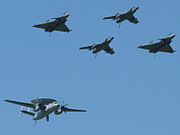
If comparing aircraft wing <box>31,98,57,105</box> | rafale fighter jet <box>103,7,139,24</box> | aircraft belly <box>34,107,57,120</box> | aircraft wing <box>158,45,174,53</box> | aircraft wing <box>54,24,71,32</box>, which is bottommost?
aircraft belly <box>34,107,57,120</box>

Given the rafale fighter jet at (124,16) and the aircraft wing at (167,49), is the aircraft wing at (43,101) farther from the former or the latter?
the aircraft wing at (167,49)

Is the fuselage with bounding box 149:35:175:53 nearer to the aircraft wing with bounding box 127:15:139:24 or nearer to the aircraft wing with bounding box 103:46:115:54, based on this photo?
the aircraft wing with bounding box 127:15:139:24

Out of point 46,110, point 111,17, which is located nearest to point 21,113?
point 46,110

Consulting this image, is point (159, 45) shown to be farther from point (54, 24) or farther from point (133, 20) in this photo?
point (54, 24)

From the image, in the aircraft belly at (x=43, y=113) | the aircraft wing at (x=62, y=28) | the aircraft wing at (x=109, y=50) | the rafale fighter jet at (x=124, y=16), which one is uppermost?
the rafale fighter jet at (x=124, y=16)

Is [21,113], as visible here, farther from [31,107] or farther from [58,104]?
[58,104]

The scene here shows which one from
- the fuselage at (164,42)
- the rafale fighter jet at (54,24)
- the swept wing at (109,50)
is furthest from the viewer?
the swept wing at (109,50)

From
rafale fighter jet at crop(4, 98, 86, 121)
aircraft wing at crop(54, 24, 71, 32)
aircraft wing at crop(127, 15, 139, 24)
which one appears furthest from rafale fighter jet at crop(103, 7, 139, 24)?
rafale fighter jet at crop(4, 98, 86, 121)

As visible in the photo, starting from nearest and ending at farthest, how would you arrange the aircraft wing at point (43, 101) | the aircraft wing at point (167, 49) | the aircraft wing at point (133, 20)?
the aircraft wing at point (43, 101) → the aircraft wing at point (167, 49) → the aircraft wing at point (133, 20)

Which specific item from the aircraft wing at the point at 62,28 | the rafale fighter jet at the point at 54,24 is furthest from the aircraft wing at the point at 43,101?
the aircraft wing at the point at 62,28

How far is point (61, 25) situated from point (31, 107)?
880 inches

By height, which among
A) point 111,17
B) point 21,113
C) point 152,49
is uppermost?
point 111,17

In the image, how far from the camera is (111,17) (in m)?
123

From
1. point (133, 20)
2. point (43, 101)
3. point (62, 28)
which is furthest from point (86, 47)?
point (43, 101)
